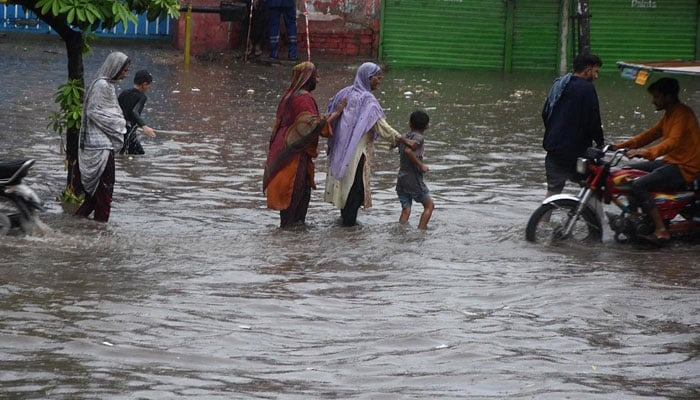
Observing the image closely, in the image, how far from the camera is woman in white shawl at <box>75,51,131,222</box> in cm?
1032

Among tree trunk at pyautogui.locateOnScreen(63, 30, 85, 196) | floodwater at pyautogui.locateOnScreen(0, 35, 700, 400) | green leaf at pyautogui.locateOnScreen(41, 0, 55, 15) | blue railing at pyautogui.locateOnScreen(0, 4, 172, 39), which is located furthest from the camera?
blue railing at pyautogui.locateOnScreen(0, 4, 172, 39)

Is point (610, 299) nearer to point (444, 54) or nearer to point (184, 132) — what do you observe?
point (184, 132)

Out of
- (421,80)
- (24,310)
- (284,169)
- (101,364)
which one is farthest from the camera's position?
(421,80)

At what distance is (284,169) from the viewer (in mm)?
10492

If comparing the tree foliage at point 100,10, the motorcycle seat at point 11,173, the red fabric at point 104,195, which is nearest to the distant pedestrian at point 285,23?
the tree foliage at point 100,10

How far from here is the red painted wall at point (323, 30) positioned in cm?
2459

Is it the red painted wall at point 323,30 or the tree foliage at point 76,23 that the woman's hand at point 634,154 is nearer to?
the tree foliage at point 76,23

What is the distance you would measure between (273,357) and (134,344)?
763 mm

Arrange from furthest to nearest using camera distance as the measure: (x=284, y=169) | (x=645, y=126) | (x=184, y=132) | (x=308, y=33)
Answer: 1. (x=308, y=33)
2. (x=645, y=126)
3. (x=184, y=132)
4. (x=284, y=169)

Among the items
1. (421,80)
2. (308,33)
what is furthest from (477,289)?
(308,33)

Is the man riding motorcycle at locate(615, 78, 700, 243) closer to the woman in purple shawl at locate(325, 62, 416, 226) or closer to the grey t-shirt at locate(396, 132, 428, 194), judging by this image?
the grey t-shirt at locate(396, 132, 428, 194)

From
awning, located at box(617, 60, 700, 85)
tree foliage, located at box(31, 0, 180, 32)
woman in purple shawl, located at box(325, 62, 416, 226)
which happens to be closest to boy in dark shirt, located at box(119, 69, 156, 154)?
tree foliage, located at box(31, 0, 180, 32)

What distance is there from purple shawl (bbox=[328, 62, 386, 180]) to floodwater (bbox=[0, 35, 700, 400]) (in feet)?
2.13

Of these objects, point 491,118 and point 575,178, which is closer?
point 575,178
